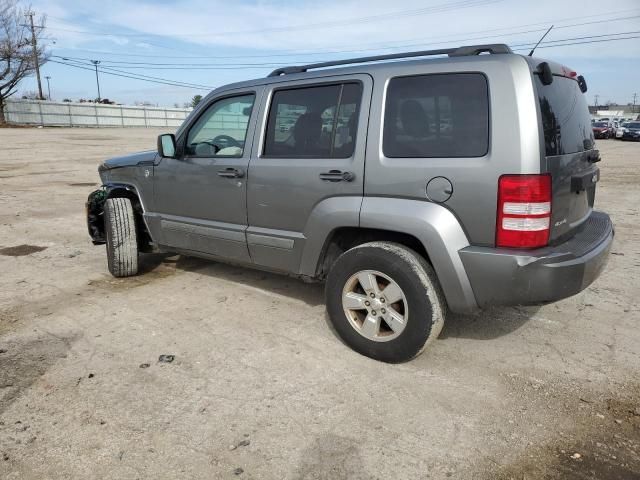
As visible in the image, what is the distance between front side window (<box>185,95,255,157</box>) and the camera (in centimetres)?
→ 407

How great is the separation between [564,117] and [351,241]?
1607mm

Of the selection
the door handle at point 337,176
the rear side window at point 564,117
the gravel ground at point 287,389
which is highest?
the rear side window at point 564,117

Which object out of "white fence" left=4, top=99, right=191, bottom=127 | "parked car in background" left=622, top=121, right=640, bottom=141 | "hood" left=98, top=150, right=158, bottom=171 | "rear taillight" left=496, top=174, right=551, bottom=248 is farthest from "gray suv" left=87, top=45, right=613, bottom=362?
"white fence" left=4, top=99, right=191, bottom=127

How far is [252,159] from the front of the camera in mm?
3906

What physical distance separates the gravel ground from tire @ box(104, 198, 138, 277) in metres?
0.19

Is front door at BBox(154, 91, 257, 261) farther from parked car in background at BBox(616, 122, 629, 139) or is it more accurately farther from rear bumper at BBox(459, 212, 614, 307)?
parked car in background at BBox(616, 122, 629, 139)

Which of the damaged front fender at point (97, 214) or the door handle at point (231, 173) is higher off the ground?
the door handle at point (231, 173)

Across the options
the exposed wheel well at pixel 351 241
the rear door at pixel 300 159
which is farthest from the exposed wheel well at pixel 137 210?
the exposed wheel well at pixel 351 241

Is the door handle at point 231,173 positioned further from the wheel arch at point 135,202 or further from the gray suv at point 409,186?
the wheel arch at point 135,202

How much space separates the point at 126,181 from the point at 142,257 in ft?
4.01

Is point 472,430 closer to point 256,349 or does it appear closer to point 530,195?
point 530,195

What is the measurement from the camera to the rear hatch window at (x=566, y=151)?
2.87m

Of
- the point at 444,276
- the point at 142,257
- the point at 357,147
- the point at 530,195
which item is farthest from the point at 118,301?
the point at 530,195

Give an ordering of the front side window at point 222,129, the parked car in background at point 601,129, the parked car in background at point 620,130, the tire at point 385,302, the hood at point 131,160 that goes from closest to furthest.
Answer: the tire at point 385,302
the front side window at point 222,129
the hood at point 131,160
the parked car in background at point 620,130
the parked car in background at point 601,129
